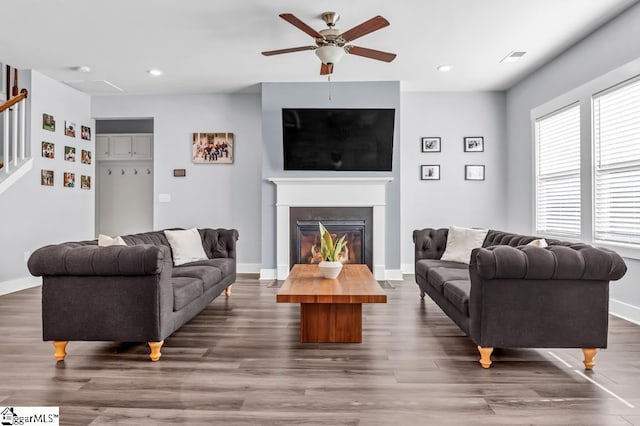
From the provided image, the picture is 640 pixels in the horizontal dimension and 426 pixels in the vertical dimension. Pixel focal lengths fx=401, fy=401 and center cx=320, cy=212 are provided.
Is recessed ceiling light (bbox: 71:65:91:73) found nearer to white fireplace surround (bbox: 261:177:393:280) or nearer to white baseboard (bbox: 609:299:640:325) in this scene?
white fireplace surround (bbox: 261:177:393:280)

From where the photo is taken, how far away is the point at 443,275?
3.39 metres

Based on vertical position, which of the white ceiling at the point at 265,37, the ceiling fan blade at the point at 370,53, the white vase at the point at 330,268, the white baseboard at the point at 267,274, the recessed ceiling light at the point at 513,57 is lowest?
the white baseboard at the point at 267,274

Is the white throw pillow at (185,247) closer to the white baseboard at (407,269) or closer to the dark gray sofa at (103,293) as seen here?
the dark gray sofa at (103,293)

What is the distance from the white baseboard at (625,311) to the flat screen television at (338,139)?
302cm

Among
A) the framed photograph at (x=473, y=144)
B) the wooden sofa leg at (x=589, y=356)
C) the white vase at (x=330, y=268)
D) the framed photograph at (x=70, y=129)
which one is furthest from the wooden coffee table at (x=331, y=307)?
the framed photograph at (x=70, y=129)

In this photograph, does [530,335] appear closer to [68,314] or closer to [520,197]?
[68,314]

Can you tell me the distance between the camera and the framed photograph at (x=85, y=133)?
616cm

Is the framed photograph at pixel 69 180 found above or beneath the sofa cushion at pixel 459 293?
above

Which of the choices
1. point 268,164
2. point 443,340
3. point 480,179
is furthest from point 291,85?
point 443,340

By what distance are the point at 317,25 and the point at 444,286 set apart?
267cm

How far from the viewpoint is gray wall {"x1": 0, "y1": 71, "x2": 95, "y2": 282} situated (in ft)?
16.0

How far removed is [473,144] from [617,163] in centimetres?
248

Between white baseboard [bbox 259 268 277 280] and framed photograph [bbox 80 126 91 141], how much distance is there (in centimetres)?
347

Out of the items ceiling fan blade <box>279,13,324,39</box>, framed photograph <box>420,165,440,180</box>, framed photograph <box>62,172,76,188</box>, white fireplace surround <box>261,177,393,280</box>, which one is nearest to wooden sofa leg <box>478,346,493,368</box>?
ceiling fan blade <box>279,13,324,39</box>
